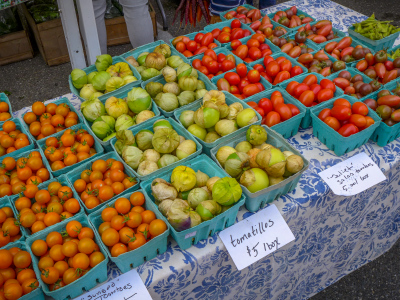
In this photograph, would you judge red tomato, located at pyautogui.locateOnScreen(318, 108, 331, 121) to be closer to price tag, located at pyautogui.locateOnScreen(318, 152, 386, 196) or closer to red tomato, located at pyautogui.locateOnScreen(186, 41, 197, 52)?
price tag, located at pyautogui.locateOnScreen(318, 152, 386, 196)

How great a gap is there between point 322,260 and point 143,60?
6.45 ft

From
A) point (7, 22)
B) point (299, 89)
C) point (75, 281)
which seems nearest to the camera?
point (75, 281)

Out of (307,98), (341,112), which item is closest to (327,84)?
(307,98)

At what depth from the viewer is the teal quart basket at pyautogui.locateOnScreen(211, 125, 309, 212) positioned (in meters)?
1.63

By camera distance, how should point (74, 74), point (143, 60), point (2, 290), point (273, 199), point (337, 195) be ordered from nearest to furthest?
point (2, 290) → point (273, 199) → point (337, 195) → point (74, 74) → point (143, 60)

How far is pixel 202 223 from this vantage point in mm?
1473

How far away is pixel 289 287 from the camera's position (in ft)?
7.25

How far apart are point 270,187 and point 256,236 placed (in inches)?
10.1

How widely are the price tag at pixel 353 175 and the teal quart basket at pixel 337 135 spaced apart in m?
0.08

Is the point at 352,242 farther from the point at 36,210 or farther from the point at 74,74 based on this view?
the point at 74,74

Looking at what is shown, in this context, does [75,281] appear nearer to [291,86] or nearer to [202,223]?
[202,223]

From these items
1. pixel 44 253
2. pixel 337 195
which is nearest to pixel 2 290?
pixel 44 253

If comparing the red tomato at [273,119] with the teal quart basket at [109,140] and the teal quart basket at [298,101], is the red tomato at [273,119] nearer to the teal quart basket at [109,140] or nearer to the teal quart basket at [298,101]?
the teal quart basket at [298,101]

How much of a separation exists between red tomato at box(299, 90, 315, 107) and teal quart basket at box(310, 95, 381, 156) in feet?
0.22
